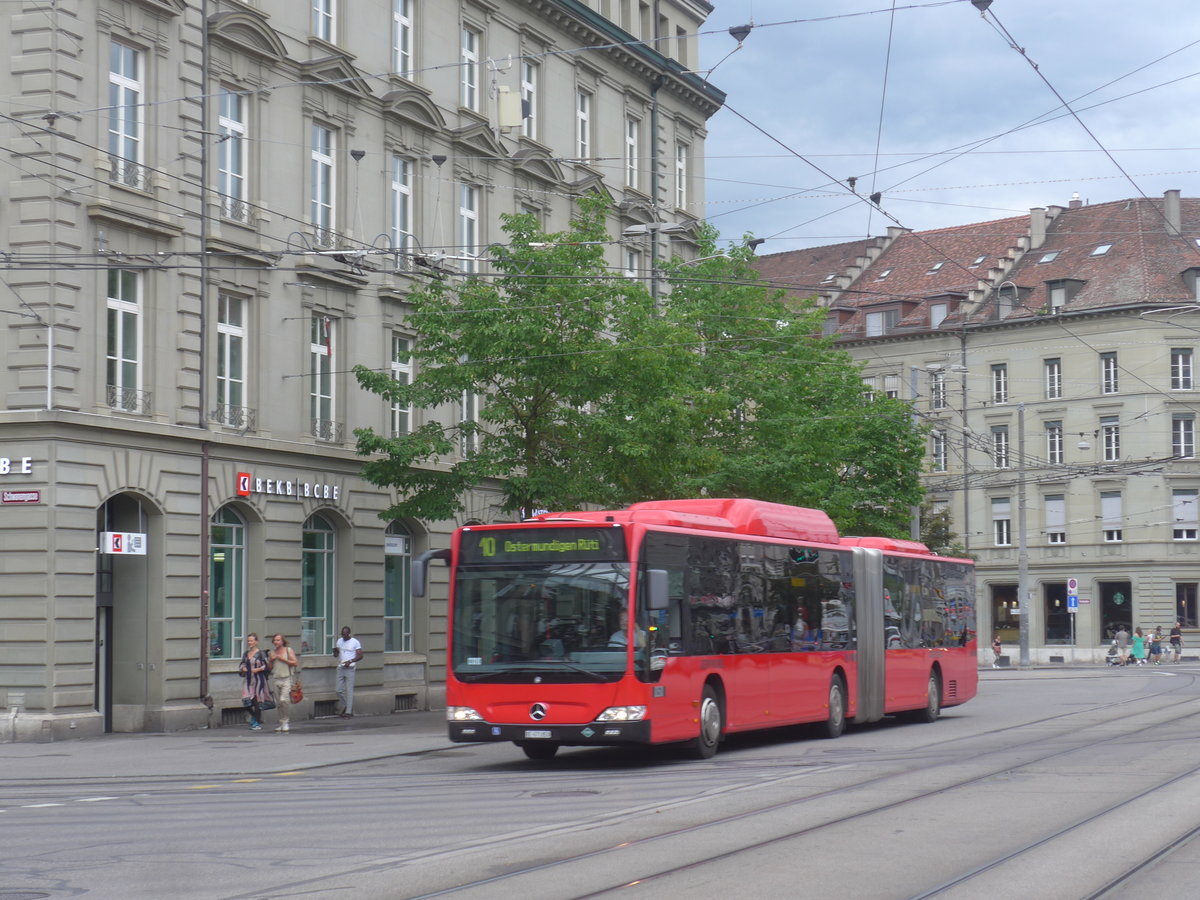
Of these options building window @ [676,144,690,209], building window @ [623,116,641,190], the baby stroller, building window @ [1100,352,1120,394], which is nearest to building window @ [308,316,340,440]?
building window @ [623,116,641,190]

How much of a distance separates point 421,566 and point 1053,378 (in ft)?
190

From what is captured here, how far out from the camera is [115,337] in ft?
85.8

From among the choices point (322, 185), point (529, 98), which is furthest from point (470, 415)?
point (529, 98)

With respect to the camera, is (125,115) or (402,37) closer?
(125,115)

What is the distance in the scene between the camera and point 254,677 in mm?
27094

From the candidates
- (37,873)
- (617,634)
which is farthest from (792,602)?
(37,873)

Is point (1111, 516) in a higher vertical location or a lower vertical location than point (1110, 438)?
lower

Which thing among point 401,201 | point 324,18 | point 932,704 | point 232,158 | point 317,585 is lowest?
point 932,704

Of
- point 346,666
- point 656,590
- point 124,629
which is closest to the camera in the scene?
point 656,590

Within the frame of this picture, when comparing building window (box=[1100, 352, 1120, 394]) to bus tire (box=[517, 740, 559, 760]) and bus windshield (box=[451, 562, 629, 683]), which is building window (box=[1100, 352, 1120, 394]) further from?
bus windshield (box=[451, 562, 629, 683])

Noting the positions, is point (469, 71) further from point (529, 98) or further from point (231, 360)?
point (231, 360)

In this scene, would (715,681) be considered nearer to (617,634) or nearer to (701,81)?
(617,634)

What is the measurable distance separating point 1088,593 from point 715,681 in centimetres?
5516

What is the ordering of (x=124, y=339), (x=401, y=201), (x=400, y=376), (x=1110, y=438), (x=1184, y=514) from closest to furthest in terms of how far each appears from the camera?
(x=124, y=339), (x=400, y=376), (x=401, y=201), (x=1184, y=514), (x=1110, y=438)
